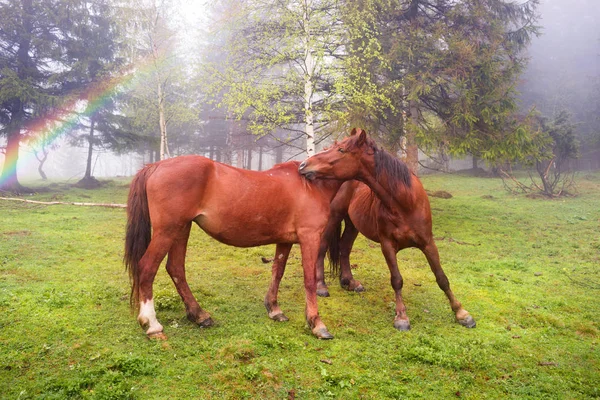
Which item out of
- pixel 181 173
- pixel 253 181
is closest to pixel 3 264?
pixel 181 173

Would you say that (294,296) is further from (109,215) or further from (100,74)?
(100,74)

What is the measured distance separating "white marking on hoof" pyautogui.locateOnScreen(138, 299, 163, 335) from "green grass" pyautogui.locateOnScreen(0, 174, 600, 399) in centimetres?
15

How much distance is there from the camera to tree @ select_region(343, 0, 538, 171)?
11680mm

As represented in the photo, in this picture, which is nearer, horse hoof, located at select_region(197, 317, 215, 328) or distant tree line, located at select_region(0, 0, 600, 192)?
horse hoof, located at select_region(197, 317, 215, 328)

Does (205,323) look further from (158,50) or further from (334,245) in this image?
(158,50)

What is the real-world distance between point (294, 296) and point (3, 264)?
5669mm

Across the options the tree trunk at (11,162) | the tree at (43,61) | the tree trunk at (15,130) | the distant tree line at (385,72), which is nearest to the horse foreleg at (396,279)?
the distant tree line at (385,72)

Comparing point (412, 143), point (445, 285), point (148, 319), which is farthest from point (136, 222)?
point (412, 143)

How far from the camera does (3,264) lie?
22.7 ft

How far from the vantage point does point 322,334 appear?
446 centimetres

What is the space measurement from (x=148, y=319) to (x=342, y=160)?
121 inches

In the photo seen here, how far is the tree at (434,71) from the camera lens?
38.3 feet

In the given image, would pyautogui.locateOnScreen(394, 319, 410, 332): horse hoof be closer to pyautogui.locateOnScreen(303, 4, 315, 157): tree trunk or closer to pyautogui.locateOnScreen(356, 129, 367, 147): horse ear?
pyautogui.locateOnScreen(356, 129, 367, 147): horse ear

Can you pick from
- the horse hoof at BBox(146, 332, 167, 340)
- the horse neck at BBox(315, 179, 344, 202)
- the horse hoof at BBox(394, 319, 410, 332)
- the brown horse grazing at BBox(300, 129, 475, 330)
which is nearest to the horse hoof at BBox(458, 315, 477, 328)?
the brown horse grazing at BBox(300, 129, 475, 330)
